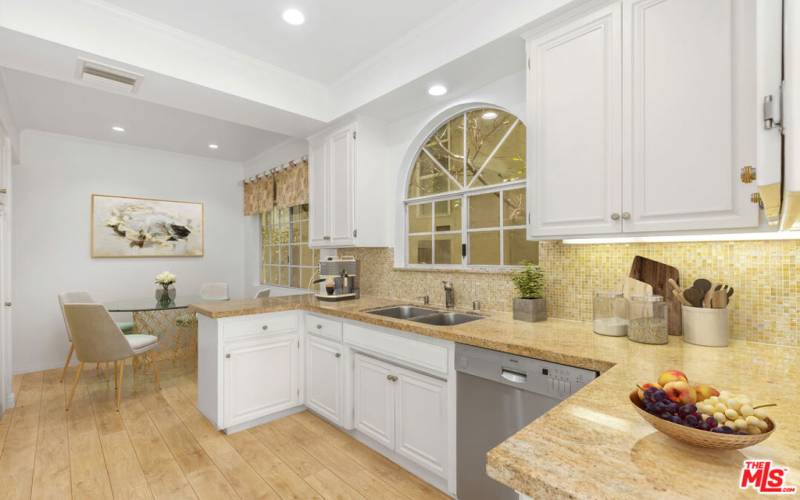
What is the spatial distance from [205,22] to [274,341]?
2.15 metres

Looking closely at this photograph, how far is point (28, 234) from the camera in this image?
420cm

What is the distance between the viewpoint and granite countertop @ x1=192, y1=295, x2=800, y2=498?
659 mm

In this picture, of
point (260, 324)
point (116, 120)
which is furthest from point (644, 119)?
point (116, 120)

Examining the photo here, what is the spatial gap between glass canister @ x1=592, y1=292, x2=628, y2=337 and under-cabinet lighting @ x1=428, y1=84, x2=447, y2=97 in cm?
169

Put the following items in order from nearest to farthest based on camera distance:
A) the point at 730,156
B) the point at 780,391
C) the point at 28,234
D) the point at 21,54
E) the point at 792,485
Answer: the point at 792,485
the point at 780,391
the point at 730,156
the point at 21,54
the point at 28,234

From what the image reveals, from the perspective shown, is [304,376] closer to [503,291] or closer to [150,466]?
[150,466]

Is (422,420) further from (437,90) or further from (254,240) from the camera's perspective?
(254,240)

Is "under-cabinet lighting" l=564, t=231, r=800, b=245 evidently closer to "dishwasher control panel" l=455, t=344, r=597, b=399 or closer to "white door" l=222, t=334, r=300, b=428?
"dishwasher control panel" l=455, t=344, r=597, b=399

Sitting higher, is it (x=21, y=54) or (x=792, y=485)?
(x=21, y=54)

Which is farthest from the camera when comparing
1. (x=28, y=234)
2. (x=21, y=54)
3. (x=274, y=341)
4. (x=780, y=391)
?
(x=28, y=234)

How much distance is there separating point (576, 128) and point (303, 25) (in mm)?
1729

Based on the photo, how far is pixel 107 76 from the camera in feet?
7.61

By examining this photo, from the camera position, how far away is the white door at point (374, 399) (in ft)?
7.48

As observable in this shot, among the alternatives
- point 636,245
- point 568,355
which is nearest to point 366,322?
point 568,355
